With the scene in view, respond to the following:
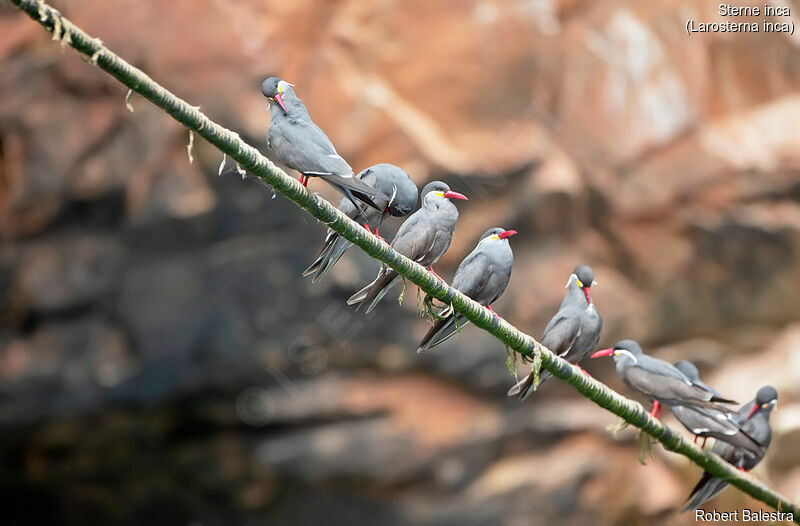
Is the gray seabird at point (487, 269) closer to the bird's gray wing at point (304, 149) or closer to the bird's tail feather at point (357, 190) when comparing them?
the bird's tail feather at point (357, 190)

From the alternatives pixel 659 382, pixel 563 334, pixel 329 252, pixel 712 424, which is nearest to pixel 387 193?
pixel 329 252

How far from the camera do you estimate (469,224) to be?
25.4 feet

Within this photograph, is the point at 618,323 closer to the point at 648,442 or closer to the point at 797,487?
the point at 797,487

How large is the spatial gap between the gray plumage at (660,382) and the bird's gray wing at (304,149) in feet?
6.04

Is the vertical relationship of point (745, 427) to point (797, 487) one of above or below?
below

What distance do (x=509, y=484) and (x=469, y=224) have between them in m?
2.05

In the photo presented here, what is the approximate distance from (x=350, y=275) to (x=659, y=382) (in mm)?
3453

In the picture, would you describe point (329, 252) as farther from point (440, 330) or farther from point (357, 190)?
point (440, 330)

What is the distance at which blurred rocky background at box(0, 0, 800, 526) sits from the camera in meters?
7.67

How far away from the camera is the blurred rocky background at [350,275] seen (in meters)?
7.67

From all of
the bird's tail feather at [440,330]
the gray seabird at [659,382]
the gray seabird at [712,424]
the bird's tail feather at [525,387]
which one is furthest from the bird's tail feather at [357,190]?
the gray seabird at [712,424]

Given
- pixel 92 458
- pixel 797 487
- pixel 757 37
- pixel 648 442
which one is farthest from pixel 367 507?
pixel 757 37

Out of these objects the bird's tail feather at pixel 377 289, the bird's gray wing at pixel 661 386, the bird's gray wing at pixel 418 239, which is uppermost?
the bird's gray wing at pixel 418 239

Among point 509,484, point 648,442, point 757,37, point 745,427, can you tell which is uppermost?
point 757,37
